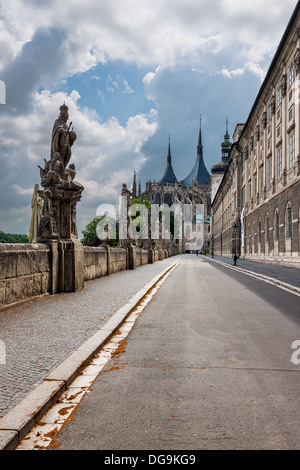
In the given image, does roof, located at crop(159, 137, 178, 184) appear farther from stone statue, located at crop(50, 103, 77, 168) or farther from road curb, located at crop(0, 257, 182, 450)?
road curb, located at crop(0, 257, 182, 450)

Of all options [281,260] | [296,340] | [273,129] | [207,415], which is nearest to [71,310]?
[296,340]

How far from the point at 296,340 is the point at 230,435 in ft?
10.5

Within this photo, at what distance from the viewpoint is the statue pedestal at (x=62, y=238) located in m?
9.92

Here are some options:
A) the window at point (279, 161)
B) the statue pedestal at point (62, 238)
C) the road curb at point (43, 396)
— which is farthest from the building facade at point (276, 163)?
Answer: the road curb at point (43, 396)

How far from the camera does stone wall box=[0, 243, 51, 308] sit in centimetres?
697

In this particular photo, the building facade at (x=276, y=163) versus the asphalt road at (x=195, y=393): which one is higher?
the building facade at (x=276, y=163)

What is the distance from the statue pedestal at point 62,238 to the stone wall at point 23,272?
46 centimetres

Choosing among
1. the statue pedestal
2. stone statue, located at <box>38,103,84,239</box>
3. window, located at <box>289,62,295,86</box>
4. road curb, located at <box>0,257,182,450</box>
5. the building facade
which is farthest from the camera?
window, located at <box>289,62,295,86</box>

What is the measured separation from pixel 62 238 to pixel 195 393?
7.65 m

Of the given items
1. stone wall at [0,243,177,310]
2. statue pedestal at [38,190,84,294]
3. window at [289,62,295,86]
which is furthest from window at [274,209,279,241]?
stone wall at [0,243,177,310]

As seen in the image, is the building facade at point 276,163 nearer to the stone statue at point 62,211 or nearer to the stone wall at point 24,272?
the stone statue at point 62,211

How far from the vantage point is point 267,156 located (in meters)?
36.2

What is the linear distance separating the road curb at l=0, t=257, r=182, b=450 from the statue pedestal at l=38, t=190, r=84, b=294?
4857 millimetres
